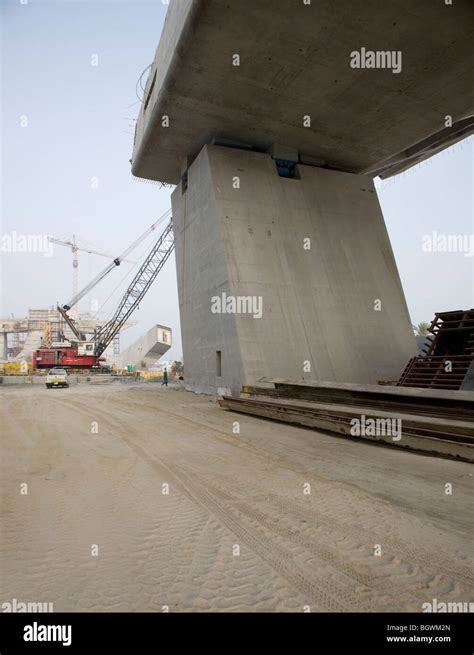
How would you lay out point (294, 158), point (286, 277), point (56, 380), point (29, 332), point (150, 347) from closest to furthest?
point (286, 277), point (294, 158), point (56, 380), point (150, 347), point (29, 332)

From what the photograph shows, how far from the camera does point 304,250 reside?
18.1m

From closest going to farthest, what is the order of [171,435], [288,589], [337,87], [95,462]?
[288,589]
[95,462]
[171,435]
[337,87]

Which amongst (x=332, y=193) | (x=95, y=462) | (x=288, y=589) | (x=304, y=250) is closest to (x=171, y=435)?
(x=95, y=462)

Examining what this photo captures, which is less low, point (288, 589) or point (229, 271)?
point (229, 271)

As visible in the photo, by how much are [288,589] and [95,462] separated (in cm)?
429

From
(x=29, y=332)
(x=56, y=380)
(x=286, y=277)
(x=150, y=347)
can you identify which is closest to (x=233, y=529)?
(x=286, y=277)

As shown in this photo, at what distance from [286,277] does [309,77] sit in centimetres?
767

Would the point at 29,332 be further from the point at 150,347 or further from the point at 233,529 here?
the point at 233,529

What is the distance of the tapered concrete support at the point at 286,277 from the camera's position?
16156 mm

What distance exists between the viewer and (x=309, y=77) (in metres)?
13.8

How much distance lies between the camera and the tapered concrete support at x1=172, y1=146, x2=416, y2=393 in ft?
53.0

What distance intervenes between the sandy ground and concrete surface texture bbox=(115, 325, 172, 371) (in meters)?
58.7

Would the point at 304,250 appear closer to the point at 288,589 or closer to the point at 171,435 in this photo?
the point at 171,435

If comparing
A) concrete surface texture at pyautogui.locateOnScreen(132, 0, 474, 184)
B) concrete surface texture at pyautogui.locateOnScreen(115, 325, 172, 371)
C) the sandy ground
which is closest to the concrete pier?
concrete surface texture at pyautogui.locateOnScreen(132, 0, 474, 184)
